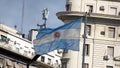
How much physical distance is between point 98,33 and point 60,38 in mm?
51479

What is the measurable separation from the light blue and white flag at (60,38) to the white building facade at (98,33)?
49.0 meters

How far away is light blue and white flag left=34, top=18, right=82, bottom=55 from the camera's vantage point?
108 ft

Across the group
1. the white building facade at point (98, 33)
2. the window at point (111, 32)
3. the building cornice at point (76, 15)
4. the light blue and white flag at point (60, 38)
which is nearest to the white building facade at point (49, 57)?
the white building facade at point (98, 33)

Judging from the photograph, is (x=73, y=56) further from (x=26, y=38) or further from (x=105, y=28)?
(x=26, y=38)

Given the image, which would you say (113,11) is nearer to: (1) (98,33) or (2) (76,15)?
(1) (98,33)

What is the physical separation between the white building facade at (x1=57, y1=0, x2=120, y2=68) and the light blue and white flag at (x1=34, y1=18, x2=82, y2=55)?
4901 centimetres

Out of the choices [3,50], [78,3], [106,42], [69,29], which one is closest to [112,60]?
[106,42]

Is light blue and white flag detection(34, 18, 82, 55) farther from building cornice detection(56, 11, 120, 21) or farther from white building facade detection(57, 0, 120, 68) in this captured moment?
white building facade detection(57, 0, 120, 68)

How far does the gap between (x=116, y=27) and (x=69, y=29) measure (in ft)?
169

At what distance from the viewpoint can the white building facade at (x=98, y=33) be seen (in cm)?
8325

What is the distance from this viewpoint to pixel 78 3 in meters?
84.1

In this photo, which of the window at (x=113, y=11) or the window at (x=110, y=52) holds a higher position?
the window at (x=113, y=11)

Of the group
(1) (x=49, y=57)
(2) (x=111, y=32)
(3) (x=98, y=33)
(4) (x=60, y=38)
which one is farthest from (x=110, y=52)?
(4) (x=60, y=38)

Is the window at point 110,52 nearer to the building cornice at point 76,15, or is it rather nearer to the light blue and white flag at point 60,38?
the building cornice at point 76,15
